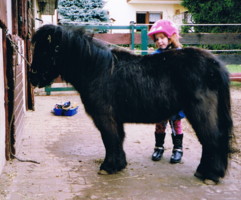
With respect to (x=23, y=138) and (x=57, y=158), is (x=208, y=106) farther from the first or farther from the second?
(x=23, y=138)

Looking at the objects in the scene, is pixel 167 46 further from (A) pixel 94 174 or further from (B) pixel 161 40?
(A) pixel 94 174

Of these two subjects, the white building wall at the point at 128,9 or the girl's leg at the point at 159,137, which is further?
the white building wall at the point at 128,9

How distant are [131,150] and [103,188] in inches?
54.9

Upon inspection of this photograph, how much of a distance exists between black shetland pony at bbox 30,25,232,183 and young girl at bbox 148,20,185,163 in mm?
419

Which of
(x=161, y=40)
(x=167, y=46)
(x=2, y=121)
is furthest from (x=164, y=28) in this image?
(x=2, y=121)

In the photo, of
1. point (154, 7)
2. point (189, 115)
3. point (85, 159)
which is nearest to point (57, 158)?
point (85, 159)

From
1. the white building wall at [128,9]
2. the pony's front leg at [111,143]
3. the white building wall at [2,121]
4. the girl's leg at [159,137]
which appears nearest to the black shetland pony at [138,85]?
the pony's front leg at [111,143]

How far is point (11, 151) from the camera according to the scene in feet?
14.0

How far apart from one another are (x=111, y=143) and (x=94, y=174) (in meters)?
0.40

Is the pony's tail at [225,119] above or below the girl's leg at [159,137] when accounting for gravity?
above

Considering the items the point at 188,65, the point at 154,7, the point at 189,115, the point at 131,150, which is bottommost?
the point at 131,150

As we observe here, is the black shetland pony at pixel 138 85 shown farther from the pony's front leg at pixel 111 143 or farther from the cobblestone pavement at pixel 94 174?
the cobblestone pavement at pixel 94 174

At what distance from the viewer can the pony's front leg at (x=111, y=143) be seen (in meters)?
3.75

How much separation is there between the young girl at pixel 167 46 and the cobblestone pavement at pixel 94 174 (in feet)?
0.38
